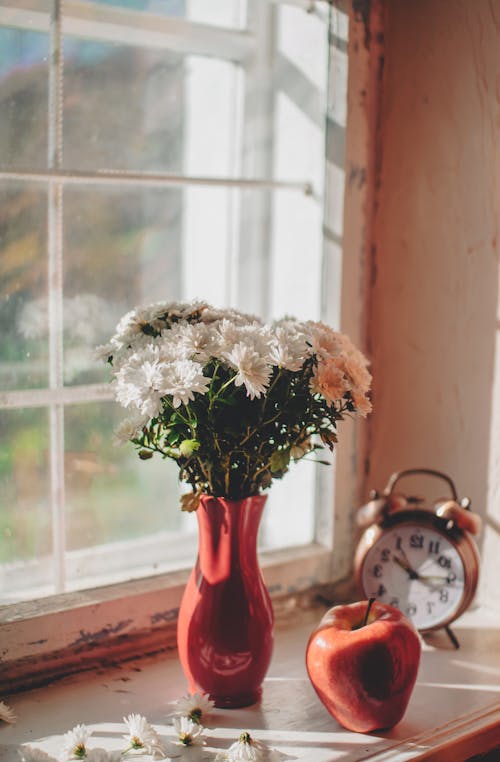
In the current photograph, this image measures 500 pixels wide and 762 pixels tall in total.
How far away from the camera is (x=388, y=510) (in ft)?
4.97

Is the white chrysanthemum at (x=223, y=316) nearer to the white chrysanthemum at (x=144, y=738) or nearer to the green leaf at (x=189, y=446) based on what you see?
the green leaf at (x=189, y=446)

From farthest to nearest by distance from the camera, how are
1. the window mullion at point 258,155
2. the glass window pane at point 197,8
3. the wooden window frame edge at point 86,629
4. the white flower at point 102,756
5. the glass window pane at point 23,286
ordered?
the window mullion at point 258,155 < the glass window pane at point 197,8 < the glass window pane at point 23,286 < the wooden window frame edge at point 86,629 < the white flower at point 102,756

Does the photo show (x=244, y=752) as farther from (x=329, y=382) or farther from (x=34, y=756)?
(x=329, y=382)

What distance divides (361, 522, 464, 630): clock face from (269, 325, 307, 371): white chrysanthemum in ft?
1.62

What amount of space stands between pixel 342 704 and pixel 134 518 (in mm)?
670

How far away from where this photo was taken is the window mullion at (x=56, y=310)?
1.44 meters

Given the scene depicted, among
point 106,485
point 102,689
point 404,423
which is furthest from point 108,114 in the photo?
point 102,689

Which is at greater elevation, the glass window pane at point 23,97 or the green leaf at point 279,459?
the glass window pane at point 23,97

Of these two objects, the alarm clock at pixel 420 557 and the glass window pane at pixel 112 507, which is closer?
the alarm clock at pixel 420 557

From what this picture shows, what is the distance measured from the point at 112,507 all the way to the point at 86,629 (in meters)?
0.32

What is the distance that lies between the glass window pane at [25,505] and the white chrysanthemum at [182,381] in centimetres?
47

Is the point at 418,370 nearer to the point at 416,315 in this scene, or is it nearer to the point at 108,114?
the point at 416,315

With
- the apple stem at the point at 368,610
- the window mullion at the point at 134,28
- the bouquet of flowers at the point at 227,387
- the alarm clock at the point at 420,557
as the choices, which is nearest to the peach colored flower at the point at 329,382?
the bouquet of flowers at the point at 227,387

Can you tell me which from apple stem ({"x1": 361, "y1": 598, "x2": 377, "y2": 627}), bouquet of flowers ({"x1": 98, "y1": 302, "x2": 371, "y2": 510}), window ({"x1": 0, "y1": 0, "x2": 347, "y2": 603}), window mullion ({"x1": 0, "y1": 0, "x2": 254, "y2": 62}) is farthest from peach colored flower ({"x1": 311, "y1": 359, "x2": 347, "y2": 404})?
window mullion ({"x1": 0, "y1": 0, "x2": 254, "y2": 62})
